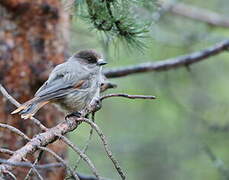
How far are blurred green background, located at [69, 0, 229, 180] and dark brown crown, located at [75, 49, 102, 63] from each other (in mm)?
1613

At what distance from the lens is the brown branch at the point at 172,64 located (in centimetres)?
438

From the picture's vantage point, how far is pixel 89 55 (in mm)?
4480

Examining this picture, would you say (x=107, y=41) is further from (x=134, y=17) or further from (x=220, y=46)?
(x=220, y=46)

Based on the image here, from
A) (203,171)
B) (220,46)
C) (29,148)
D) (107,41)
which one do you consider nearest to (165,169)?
(203,171)

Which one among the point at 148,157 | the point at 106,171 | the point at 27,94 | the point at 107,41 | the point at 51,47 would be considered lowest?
the point at 106,171

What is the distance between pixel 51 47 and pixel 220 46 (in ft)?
4.37

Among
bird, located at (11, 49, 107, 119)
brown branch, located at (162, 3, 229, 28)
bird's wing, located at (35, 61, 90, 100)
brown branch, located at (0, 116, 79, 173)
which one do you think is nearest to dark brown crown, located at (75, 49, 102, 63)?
bird, located at (11, 49, 107, 119)

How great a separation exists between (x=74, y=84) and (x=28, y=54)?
486 mm

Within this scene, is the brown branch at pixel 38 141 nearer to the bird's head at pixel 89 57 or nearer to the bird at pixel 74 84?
the bird at pixel 74 84

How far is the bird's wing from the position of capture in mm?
3912

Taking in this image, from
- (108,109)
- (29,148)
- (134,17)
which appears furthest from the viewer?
(108,109)

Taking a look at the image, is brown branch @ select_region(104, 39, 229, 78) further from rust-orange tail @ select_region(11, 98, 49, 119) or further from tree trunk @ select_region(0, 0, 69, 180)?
rust-orange tail @ select_region(11, 98, 49, 119)

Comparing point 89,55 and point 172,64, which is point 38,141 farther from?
point 172,64

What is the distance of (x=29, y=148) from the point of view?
241 cm
